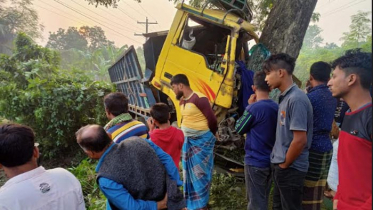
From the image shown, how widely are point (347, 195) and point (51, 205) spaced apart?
4.89 ft

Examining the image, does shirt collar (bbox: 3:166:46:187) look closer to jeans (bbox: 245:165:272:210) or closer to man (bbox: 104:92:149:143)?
man (bbox: 104:92:149:143)

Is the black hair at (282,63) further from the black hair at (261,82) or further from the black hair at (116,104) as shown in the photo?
the black hair at (116,104)

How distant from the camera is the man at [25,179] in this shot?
44.4 inches

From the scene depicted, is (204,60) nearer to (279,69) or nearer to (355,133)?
(279,69)

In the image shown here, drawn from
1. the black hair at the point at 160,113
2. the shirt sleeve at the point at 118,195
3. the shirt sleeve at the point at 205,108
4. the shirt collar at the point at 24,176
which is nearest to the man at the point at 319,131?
the shirt sleeve at the point at 205,108

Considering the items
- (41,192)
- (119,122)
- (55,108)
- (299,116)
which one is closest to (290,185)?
(299,116)

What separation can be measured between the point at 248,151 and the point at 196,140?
0.82m

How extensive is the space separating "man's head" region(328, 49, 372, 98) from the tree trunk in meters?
3.08

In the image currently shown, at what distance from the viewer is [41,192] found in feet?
3.93

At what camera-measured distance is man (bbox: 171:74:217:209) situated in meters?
2.83

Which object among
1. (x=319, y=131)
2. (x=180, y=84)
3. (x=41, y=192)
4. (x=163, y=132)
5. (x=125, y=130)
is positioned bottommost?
(x=41, y=192)

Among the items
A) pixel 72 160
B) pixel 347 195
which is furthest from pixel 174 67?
pixel 72 160

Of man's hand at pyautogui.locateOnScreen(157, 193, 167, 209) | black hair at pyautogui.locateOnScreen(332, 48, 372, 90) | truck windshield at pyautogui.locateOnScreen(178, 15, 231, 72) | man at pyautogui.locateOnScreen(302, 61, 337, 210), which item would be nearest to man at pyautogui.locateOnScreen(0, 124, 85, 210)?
man's hand at pyautogui.locateOnScreen(157, 193, 167, 209)

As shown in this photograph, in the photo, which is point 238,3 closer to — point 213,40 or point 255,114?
point 213,40
